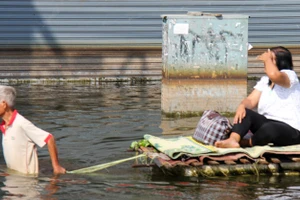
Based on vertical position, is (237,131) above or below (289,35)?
below

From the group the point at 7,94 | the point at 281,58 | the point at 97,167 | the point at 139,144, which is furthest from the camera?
the point at 139,144

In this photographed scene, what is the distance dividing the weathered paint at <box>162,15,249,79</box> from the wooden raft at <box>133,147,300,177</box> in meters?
4.14

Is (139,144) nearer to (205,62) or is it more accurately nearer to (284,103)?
(284,103)

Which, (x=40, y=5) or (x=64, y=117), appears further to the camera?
(x=40, y=5)

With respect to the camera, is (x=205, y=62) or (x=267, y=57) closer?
(x=267, y=57)

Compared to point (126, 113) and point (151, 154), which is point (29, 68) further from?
point (151, 154)

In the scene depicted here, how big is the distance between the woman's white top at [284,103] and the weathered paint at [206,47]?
3.59 meters

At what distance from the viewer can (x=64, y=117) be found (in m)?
12.6

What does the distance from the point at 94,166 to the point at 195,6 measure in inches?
379

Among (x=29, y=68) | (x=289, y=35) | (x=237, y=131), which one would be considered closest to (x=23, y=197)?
(x=237, y=131)

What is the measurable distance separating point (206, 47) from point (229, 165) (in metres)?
4.52

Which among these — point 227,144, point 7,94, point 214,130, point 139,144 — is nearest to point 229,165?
point 227,144

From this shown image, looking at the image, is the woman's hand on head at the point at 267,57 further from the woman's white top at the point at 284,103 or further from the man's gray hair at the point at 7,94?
the man's gray hair at the point at 7,94

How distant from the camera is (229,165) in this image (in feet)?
27.0
